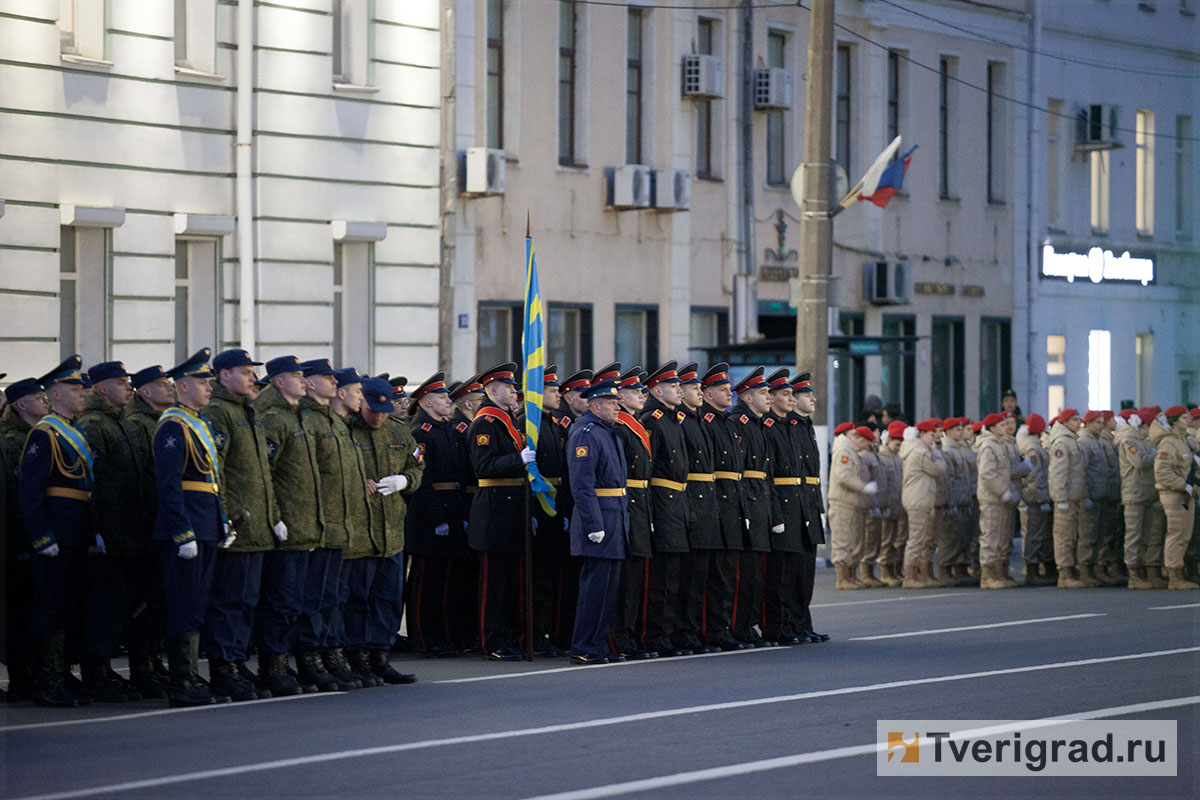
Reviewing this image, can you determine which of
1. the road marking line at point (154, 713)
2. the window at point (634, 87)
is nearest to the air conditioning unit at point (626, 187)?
the window at point (634, 87)

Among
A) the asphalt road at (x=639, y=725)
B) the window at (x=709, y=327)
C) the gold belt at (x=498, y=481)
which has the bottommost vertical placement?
the asphalt road at (x=639, y=725)

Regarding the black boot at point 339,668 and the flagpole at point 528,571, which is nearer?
the black boot at point 339,668

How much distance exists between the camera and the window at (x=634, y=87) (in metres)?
29.7

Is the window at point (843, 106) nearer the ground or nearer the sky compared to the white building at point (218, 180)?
nearer the sky

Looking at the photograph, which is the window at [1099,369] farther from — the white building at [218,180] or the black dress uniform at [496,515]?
the black dress uniform at [496,515]

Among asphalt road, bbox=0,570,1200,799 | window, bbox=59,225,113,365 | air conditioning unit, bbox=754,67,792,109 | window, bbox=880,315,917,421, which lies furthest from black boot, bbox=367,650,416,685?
Answer: window, bbox=880,315,917,421

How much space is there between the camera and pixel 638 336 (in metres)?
30.3

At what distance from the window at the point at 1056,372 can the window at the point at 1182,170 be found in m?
4.95

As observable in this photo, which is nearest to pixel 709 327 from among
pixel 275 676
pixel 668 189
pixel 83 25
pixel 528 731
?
pixel 668 189

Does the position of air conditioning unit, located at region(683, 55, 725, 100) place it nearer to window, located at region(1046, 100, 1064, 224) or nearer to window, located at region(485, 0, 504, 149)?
window, located at region(485, 0, 504, 149)

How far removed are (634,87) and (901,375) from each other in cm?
801

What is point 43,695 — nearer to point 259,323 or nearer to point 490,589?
point 490,589

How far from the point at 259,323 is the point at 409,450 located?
9.82 meters

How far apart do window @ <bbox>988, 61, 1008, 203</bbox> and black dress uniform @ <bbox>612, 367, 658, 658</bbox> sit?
22.5 metres
